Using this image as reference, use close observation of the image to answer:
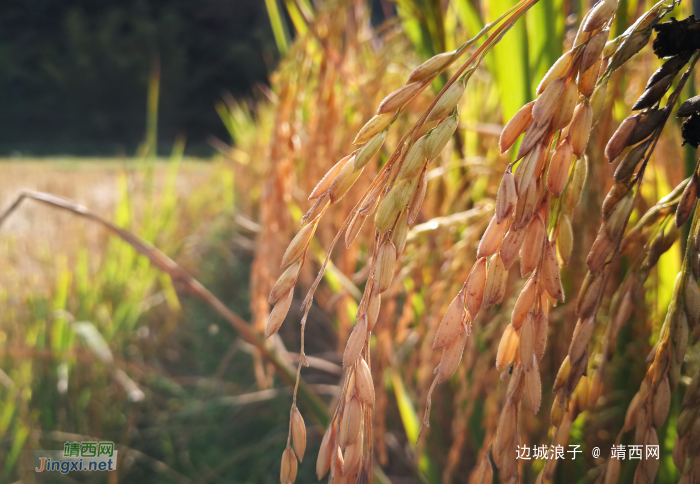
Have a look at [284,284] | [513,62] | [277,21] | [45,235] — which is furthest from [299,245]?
[45,235]

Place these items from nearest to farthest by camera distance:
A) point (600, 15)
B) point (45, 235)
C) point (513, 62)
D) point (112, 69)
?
point (600, 15) < point (513, 62) < point (45, 235) < point (112, 69)

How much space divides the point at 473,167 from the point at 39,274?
1.33 m

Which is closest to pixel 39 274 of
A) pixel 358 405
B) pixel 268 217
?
pixel 268 217

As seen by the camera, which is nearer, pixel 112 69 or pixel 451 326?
pixel 451 326

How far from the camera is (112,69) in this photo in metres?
12.6

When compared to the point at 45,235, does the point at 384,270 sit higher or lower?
lower

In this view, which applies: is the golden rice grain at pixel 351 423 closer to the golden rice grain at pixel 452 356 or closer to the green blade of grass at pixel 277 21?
the golden rice grain at pixel 452 356

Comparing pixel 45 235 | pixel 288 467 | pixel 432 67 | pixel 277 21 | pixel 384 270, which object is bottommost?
pixel 288 467

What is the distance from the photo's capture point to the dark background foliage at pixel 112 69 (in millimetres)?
12375

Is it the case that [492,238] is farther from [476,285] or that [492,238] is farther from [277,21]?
[277,21]

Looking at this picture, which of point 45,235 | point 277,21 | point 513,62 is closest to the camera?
point 513,62

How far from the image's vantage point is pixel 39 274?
1.48 meters

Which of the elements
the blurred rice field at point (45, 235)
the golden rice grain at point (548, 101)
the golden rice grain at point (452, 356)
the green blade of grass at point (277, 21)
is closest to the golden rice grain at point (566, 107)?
the golden rice grain at point (548, 101)

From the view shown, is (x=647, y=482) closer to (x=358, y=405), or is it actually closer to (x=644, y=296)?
(x=358, y=405)
